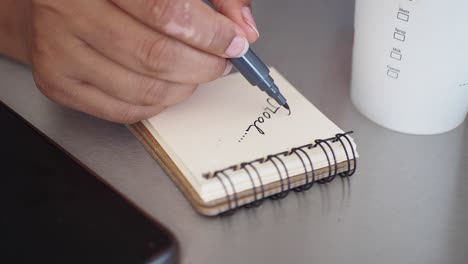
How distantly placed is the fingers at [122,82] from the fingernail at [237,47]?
6cm

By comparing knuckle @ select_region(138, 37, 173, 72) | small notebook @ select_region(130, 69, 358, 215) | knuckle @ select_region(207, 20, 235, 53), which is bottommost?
small notebook @ select_region(130, 69, 358, 215)

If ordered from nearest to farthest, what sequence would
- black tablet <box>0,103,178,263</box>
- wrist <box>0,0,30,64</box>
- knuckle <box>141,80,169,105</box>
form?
1. black tablet <box>0,103,178,263</box>
2. knuckle <box>141,80,169,105</box>
3. wrist <box>0,0,30,64</box>

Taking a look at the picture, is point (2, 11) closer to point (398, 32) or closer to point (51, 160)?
point (51, 160)

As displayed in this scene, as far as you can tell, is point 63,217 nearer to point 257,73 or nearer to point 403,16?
point 257,73

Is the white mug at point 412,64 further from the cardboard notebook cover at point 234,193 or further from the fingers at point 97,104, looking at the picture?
the fingers at point 97,104

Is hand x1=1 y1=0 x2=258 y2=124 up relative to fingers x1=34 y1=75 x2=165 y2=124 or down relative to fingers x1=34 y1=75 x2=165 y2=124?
up

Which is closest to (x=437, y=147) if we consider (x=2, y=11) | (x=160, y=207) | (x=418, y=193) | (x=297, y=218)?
(x=418, y=193)

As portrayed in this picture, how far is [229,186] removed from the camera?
0.53m

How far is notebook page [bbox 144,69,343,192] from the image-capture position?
0.56 m

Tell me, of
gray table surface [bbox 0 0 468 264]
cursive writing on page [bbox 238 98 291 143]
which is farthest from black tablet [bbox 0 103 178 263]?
cursive writing on page [bbox 238 98 291 143]

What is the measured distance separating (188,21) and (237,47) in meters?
0.06

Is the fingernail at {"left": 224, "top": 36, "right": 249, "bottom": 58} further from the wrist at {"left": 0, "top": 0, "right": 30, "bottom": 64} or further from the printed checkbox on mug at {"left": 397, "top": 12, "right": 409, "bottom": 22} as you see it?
the wrist at {"left": 0, "top": 0, "right": 30, "bottom": 64}

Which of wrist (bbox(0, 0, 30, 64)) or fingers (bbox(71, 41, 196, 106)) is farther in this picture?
wrist (bbox(0, 0, 30, 64))

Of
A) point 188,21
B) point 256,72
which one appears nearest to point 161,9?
point 188,21
